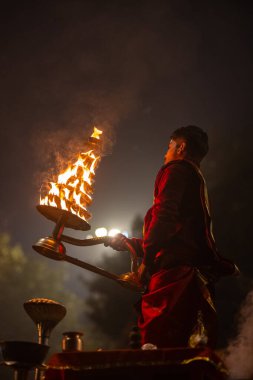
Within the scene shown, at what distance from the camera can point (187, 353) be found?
263 centimetres

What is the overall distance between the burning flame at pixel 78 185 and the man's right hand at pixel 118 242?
410mm

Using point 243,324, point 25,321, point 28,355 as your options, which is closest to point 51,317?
A: point 28,355

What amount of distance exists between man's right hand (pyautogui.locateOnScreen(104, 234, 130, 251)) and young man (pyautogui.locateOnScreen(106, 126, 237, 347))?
33cm

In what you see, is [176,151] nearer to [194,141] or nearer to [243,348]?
[194,141]

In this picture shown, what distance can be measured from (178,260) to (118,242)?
0.88m

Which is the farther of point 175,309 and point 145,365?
point 175,309

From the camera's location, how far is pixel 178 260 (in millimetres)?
3500

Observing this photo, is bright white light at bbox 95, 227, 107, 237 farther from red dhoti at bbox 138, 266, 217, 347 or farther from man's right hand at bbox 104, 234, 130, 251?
red dhoti at bbox 138, 266, 217, 347

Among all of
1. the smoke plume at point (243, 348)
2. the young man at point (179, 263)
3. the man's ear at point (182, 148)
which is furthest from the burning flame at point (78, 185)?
the smoke plume at point (243, 348)

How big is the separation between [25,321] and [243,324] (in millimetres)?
23694

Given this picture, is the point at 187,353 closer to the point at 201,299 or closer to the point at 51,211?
the point at 201,299

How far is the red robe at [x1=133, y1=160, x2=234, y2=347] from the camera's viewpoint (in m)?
3.25

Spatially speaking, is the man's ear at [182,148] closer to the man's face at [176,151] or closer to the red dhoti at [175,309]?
the man's face at [176,151]

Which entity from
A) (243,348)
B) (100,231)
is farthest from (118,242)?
(243,348)
